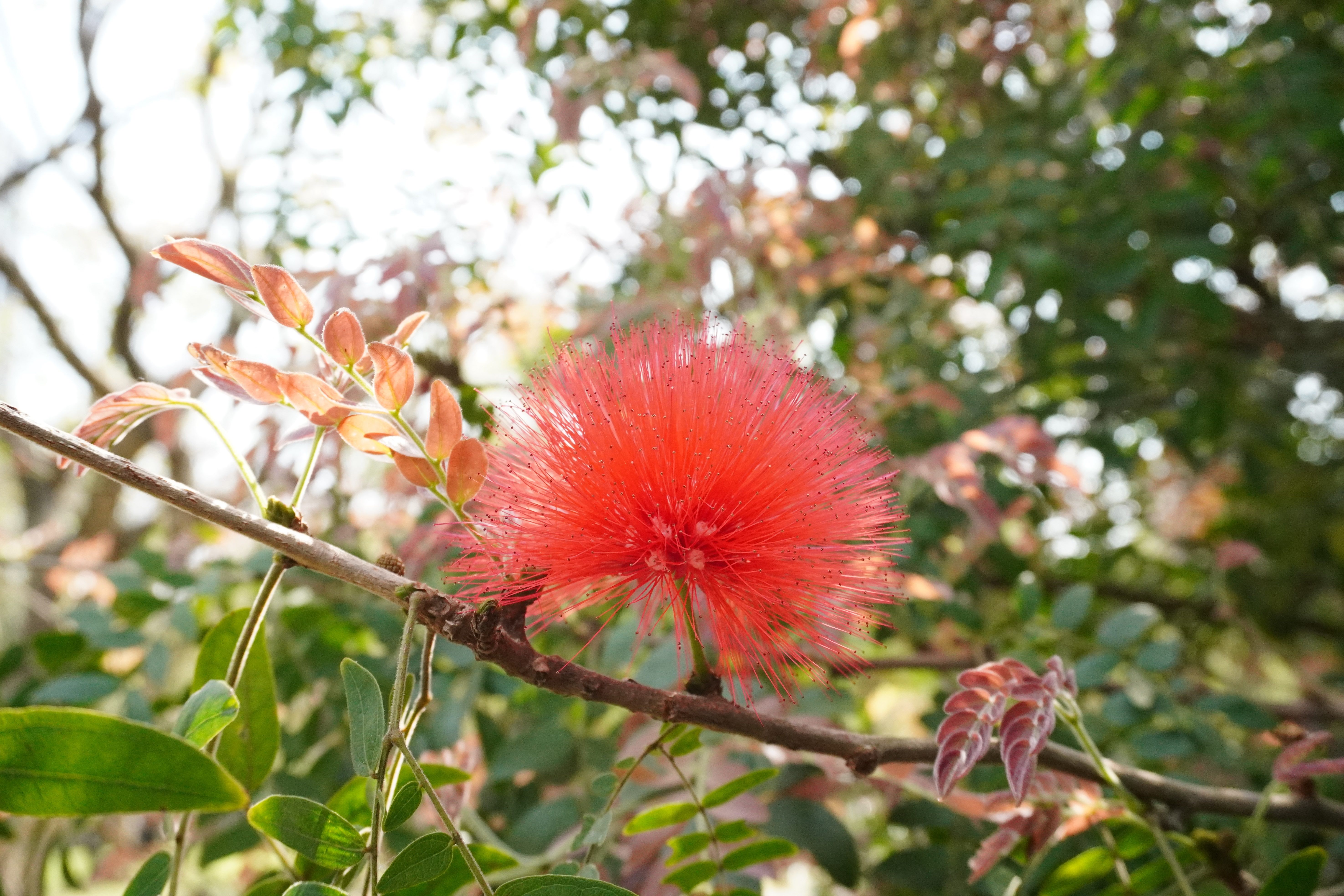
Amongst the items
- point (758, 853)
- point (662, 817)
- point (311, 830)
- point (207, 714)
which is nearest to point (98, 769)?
point (207, 714)

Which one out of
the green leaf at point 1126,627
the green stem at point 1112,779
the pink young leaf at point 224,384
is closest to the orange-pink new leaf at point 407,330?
the pink young leaf at point 224,384

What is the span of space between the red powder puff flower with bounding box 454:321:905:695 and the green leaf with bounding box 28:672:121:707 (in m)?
1.13

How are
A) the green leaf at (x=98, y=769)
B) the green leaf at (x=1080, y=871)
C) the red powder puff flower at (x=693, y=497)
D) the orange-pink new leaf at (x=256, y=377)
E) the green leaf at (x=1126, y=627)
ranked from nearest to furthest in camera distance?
the green leaf at (x=98, y=769), the orange-pink new leaf at (x=256, y=377), the red powder puff flower at (x=693, y=497), the green leaf at (x=1080, y=871), the green leaf at (x=1126, y=627)

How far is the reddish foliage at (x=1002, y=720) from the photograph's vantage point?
36.5 inches

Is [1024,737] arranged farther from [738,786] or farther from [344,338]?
[344,338]

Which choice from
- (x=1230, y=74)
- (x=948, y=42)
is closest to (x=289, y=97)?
(x=948, y=42)

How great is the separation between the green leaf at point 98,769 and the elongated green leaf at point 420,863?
20cm

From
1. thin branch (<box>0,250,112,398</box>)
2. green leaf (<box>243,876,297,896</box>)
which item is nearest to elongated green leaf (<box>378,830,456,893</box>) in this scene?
green leaf (<box>243,876,297,896</box>)

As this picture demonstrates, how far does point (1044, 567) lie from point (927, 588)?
4.64 ft

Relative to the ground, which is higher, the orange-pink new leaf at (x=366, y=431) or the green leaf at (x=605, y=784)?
the orange-pink new leaf at (x=366, y=431)

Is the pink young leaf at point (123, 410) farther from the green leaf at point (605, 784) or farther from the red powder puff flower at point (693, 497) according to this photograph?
the green leaf at point (605, 784)

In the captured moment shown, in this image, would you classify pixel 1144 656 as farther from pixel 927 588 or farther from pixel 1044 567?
pixel 1044 567

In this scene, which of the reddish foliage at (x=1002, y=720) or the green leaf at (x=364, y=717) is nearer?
the green leaf at (x=364, y=717)

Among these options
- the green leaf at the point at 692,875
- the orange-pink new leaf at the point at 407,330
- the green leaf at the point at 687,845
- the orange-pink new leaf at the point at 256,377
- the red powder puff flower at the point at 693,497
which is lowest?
the green leaf at the point at 692,875
